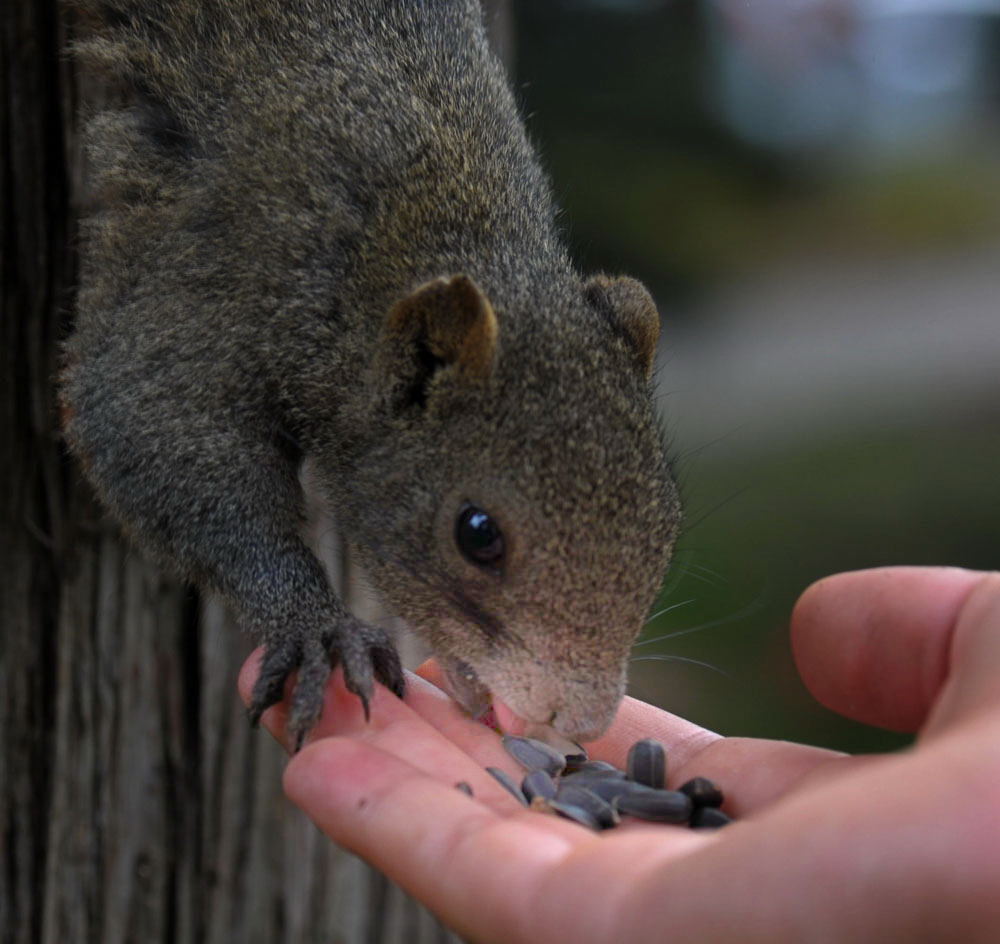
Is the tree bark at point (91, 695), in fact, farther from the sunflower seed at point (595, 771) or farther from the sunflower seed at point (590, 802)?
the sunflower seed at point (590, 802)

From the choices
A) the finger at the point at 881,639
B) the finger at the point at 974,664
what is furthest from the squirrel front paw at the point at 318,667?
the finger at the point at 974,664

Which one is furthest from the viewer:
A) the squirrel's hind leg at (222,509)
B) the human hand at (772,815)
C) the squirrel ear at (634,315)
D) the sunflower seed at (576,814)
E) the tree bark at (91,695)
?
the tree bark at (91,695)

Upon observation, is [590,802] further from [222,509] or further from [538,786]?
[222,509]

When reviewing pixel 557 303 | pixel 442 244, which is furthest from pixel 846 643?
pixel 442 244

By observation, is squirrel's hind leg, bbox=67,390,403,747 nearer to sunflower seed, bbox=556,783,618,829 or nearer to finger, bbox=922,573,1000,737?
sunflower seed, bbox=556,783,618,829

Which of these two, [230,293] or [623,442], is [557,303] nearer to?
[623,442]

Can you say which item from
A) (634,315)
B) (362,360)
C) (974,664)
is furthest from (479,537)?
(974,664)
